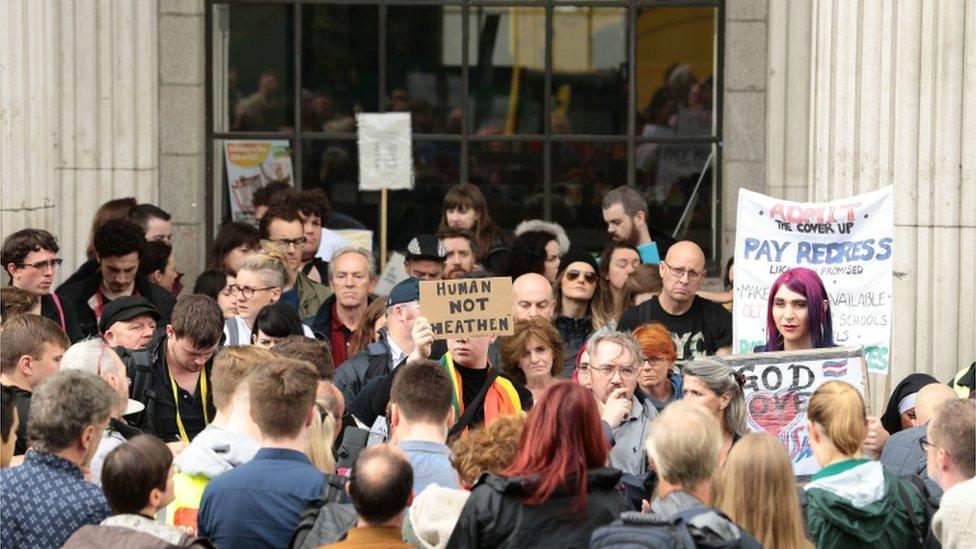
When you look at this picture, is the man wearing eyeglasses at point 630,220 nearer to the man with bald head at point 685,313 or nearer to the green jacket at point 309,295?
the man with bald head at point 685,313

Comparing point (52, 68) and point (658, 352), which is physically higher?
point (52, 68)

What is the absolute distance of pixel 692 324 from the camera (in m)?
11.7

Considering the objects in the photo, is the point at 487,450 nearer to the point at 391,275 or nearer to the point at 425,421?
the point at 425,421

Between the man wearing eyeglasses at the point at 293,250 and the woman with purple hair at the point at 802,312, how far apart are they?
3.37 meters

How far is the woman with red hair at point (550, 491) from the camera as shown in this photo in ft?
23.5

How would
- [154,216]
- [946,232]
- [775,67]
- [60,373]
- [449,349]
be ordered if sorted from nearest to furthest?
[60,373]
[449,349]
[946,232]
[154,216]
[775,67]

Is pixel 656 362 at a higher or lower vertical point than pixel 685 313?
lower

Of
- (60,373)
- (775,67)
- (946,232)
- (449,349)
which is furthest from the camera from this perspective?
(775,67)

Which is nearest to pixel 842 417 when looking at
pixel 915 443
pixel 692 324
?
pixel 915 443

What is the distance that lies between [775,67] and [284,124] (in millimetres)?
3634

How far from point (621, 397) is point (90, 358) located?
241 centimetres

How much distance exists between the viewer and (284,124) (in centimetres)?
1542

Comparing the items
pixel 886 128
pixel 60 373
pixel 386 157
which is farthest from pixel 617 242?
pixel 60 373

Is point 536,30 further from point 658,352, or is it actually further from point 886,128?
point 658,352
